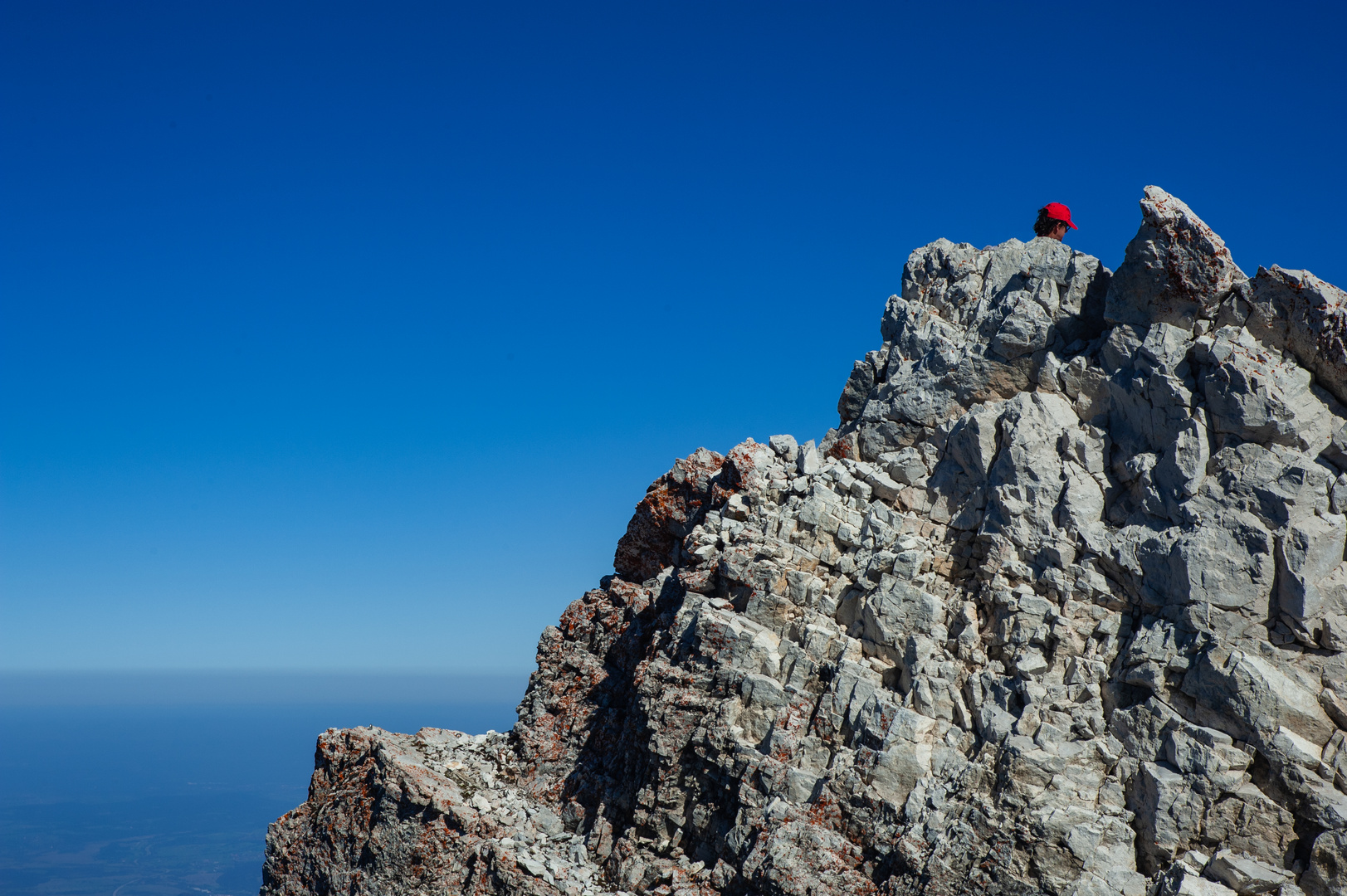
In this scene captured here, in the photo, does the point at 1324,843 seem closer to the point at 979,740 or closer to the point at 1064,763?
the point at 1064,763

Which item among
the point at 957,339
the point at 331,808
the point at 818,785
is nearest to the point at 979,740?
the point at 818,785

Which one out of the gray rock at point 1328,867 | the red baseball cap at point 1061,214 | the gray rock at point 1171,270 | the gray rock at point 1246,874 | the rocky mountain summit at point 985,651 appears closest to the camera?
the gray rock at point 1328,867

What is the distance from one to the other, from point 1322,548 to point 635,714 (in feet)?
63.4

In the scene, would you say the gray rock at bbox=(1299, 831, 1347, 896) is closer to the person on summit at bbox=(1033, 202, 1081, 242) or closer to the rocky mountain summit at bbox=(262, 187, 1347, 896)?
the rocky mountain summit at bbox=(262, 187, 1347, 896)

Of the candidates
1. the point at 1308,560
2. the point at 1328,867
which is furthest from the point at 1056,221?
the point at 1328,867

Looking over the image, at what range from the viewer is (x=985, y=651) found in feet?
79.4

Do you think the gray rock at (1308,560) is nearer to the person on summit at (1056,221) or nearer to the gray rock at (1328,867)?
the gray rock at (1328,867)

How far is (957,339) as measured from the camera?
3034cm

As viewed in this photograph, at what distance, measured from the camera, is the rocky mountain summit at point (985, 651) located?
2059 cm

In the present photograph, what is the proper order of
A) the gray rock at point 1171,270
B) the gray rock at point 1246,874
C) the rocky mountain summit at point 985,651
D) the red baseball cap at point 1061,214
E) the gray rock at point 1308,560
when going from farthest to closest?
the red baseball cap at point 1061,214
the gray rock at point 1171,270
the gray rock at point 1308,560
the rocky mountain summit at point 985,651
the gray rock at point 1246,874

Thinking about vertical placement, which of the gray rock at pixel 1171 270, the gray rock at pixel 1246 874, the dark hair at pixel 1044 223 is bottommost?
the gray rock at pixel 1246 874

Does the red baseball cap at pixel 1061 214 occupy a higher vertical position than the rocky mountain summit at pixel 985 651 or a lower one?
higher

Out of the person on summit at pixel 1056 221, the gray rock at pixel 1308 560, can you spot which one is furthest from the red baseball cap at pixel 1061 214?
the gray rock at pixel 1308 560

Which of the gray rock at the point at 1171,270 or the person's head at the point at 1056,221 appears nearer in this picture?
the gray rock at the point at 1171,270
